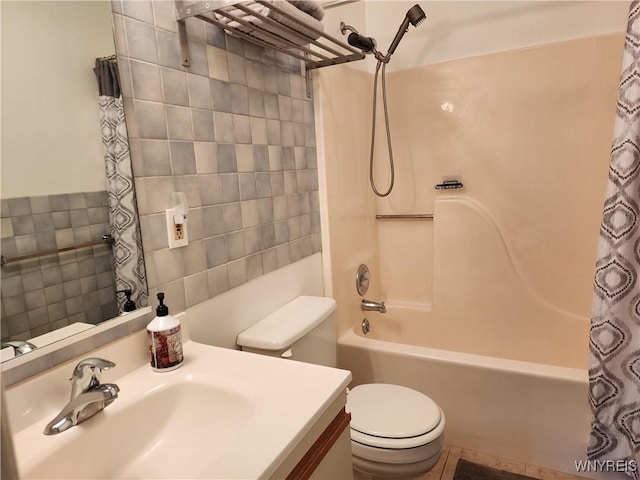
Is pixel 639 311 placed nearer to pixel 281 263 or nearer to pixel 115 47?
pixel 281 263

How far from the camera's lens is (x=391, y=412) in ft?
4.42

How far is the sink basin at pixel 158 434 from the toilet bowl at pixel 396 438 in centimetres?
56

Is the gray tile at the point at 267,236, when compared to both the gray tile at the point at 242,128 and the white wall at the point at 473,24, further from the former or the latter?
the white wall at the point at 473,24

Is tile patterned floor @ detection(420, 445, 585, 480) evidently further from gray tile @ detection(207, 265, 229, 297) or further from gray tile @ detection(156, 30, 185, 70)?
gray tile @ detection(156, 30, 185, 70)

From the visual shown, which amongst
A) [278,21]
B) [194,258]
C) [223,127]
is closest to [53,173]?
[194,258]

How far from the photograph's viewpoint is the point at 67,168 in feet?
2.79

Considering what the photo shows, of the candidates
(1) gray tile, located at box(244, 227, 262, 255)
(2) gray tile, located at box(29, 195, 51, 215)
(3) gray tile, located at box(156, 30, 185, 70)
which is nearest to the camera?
(2) gray tile, located at box(29, 195, 51, 215)

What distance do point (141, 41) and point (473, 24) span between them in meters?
1.67

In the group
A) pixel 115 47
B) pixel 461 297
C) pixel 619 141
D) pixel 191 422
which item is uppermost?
pixel 115 47

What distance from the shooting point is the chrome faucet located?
729 mm

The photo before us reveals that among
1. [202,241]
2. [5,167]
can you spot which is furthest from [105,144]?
[202,241]

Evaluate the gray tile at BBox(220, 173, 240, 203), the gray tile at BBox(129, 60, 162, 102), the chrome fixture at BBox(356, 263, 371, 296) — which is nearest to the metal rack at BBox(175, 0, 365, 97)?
the gray tile at BBox(129, 60, 162, 102)

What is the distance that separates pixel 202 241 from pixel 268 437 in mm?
625

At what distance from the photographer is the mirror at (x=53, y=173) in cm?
75
